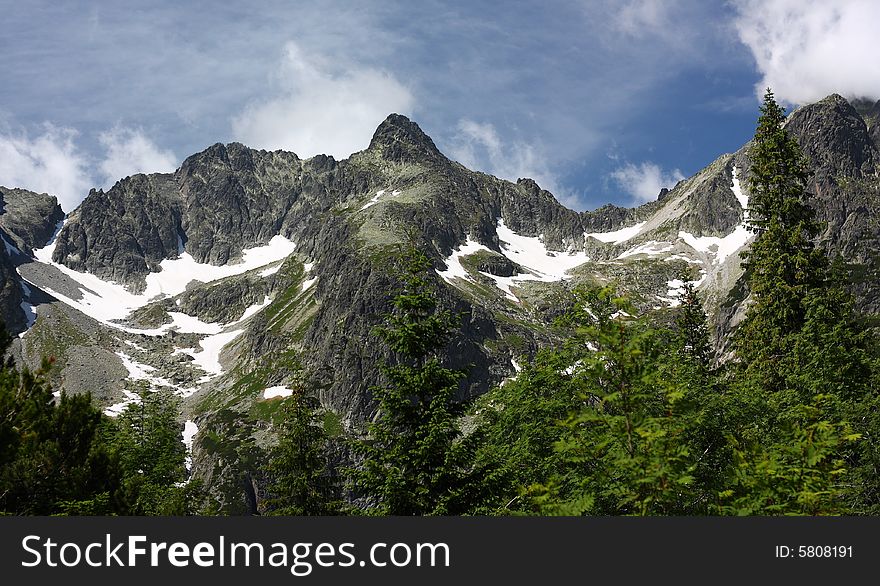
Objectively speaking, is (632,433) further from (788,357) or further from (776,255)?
(776,255)

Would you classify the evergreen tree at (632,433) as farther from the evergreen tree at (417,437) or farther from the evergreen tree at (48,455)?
the evergreen tree at (48,455)

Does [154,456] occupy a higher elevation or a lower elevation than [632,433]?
higher

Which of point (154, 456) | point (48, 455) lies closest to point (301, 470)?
point (154, 456)

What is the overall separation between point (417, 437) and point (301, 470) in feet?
57.8

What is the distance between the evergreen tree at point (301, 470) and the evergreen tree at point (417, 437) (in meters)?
15.0

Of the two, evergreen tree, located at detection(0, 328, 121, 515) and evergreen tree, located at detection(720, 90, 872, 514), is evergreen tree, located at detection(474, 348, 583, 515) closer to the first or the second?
evergreen tree, located at detection(720, 90, 872, 514)

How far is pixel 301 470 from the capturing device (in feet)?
117

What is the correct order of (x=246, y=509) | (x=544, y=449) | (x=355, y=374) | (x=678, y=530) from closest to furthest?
(x=678, y=530) < (x=544, y=449) < (x=246, y=509) < (x=355, y=374)

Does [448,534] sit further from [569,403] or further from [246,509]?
[246,509]

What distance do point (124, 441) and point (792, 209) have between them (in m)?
41.9

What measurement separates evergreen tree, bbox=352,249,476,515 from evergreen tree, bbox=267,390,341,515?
592 inches

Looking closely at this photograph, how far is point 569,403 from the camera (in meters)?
21.1

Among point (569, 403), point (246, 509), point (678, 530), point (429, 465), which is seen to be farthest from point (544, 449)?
point (246, 509)

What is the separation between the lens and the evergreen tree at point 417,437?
1953 centimetres
